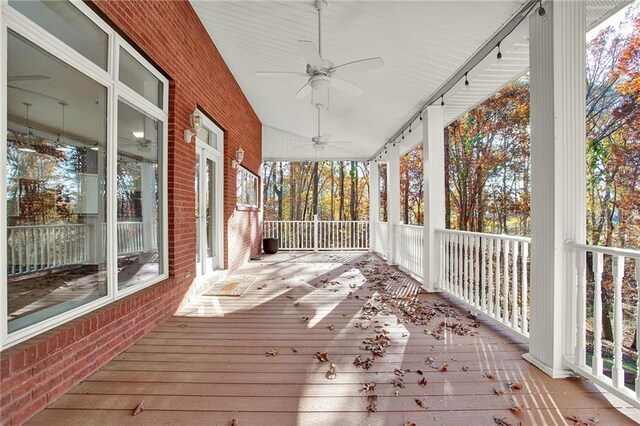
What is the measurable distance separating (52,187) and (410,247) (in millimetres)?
5272

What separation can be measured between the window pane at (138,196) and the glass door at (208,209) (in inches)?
44.5

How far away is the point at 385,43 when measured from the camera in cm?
359

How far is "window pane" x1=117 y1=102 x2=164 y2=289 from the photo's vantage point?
2785mm

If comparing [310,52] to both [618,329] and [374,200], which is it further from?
[374,200]

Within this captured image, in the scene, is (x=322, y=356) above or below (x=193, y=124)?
below

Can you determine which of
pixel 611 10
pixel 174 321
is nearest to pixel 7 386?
pixel 174 321

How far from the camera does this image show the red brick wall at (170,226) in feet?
5.73

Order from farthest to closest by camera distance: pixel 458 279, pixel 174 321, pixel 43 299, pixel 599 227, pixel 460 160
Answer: pixel 460 160 → pixel 599 227 → pixel 458 279 → pixel 174 321 → pixel 43 299

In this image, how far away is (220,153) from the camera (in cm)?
546

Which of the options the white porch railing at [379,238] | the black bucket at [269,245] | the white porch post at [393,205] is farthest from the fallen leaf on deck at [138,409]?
the black bucket at [269,245]

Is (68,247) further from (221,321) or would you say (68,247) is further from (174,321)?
(221,321)

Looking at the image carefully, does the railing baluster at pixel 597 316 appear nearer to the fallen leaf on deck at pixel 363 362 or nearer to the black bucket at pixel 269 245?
the fallen leaf on deck at pixel 363 362

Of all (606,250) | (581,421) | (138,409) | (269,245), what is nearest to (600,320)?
(606,250)

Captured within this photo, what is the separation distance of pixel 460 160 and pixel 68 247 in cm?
1123
